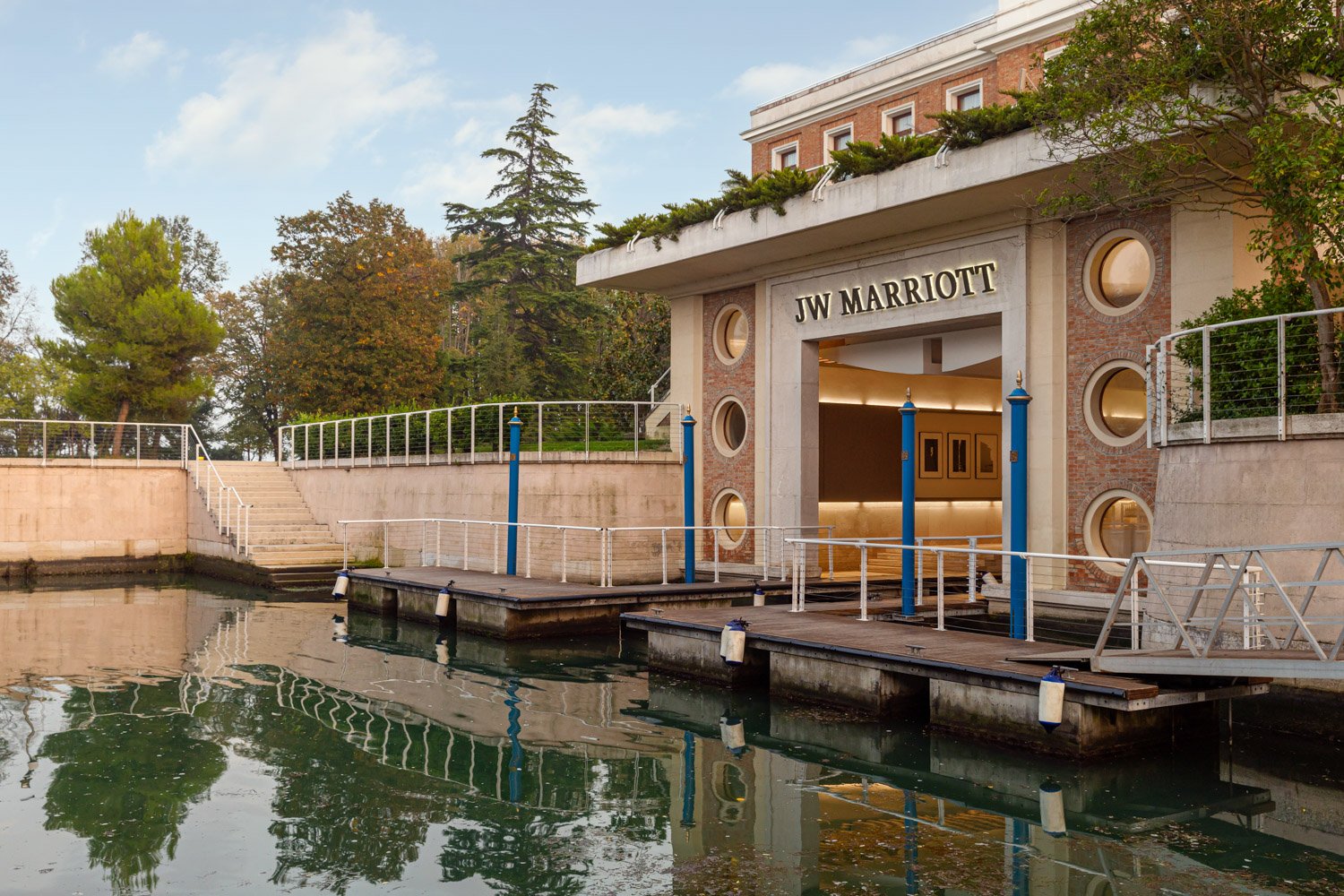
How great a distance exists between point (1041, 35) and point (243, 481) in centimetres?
2424

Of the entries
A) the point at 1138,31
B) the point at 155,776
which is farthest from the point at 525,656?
the point at 1138,31

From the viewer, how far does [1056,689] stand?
10.8 metres

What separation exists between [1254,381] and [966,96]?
16230 millimetres

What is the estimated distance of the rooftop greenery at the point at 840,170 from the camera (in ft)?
56.2

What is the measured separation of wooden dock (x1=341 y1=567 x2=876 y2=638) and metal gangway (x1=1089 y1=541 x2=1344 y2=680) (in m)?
8.17

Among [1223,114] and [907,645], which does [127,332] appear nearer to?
[907,645]

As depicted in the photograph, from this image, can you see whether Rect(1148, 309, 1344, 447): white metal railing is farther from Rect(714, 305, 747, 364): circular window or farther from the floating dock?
Rect(714, 305, 747, 364): circular window

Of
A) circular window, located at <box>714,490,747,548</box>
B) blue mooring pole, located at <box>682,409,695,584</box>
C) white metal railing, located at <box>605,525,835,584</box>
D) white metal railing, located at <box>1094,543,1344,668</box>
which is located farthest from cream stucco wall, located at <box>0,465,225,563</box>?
white metal railing, located at <box>1094,543,1344,668</box>

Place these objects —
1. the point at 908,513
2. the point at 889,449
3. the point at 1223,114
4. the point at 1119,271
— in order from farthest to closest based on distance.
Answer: the point at 889,449, the point at 1119,271, the point at 908,513, the point at 1223,114

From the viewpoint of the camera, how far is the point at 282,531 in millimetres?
31734

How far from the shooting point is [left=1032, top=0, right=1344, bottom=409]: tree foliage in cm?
1220

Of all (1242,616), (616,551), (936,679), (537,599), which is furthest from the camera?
(616,551)

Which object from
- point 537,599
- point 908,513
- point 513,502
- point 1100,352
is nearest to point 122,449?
point 513,502

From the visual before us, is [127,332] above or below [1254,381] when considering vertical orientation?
above
